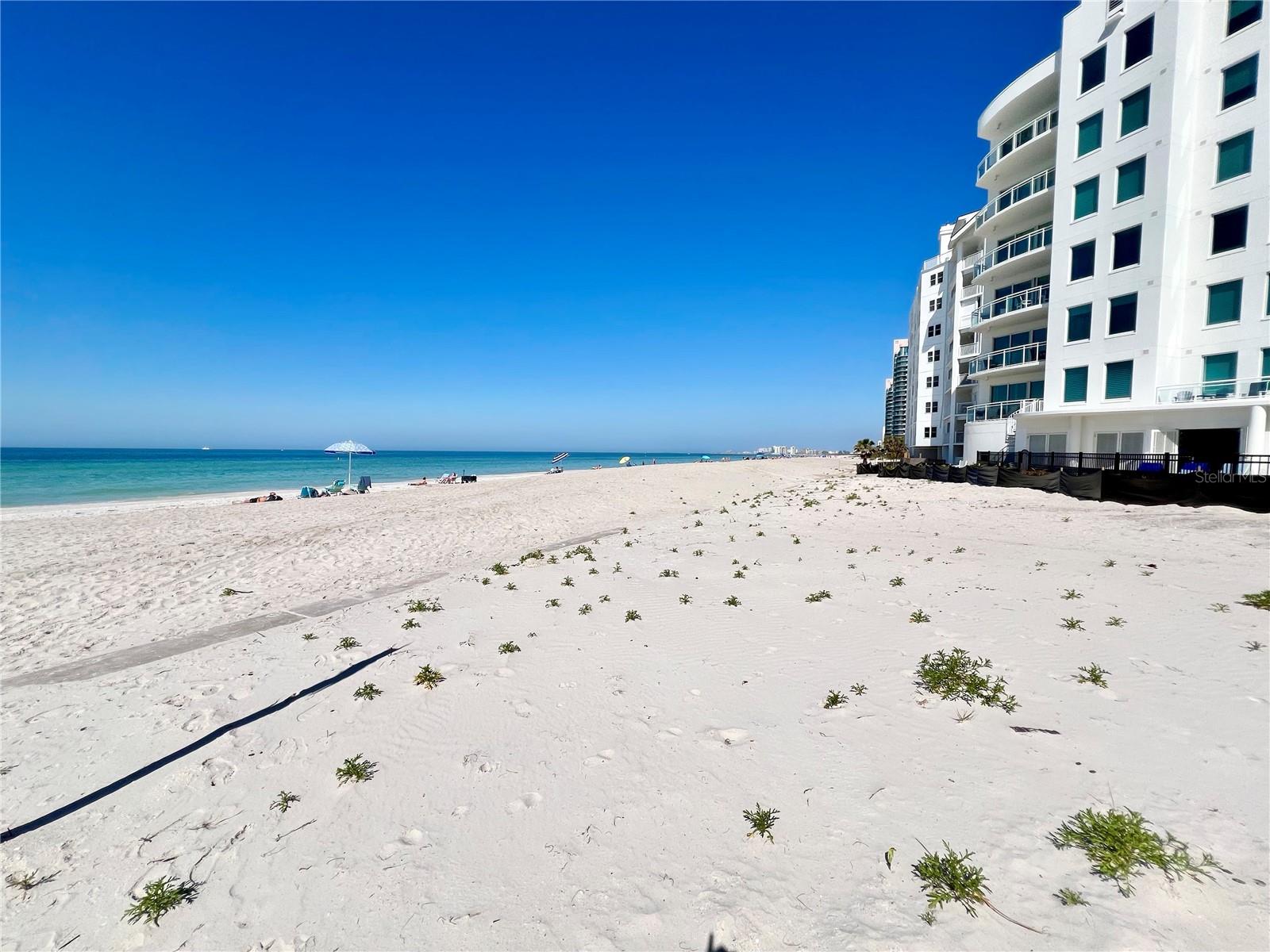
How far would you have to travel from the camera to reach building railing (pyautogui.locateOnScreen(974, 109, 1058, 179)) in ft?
88.0

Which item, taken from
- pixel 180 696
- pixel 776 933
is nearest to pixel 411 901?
pixel 776 933

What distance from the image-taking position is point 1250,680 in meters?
5.44

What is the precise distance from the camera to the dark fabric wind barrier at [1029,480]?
66.0 feet

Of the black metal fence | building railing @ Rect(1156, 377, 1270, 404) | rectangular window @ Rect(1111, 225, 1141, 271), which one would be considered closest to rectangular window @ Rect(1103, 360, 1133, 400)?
building railing @ Rect(1156, 377, 1270, 404)

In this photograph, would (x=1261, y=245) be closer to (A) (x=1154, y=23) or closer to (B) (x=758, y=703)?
(A) (x=1154, y=23)

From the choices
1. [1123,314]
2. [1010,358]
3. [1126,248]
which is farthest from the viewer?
[1010,358]

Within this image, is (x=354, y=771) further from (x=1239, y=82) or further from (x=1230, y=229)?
(x=1239, y=82)

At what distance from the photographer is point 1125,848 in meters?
3.16

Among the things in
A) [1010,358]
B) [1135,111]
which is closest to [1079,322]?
[1010,358]

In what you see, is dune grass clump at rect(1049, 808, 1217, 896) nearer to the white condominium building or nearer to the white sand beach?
the white sand beach

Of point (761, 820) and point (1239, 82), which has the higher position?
point (1239, 82)

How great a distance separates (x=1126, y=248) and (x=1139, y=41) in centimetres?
881

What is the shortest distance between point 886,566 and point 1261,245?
2248 centimetres

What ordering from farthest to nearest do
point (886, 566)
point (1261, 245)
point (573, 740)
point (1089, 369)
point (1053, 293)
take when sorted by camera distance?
point (1053, 293)
point (1089, 369)
point (1261, 245)
point (886, 566)
point (573, 740)
